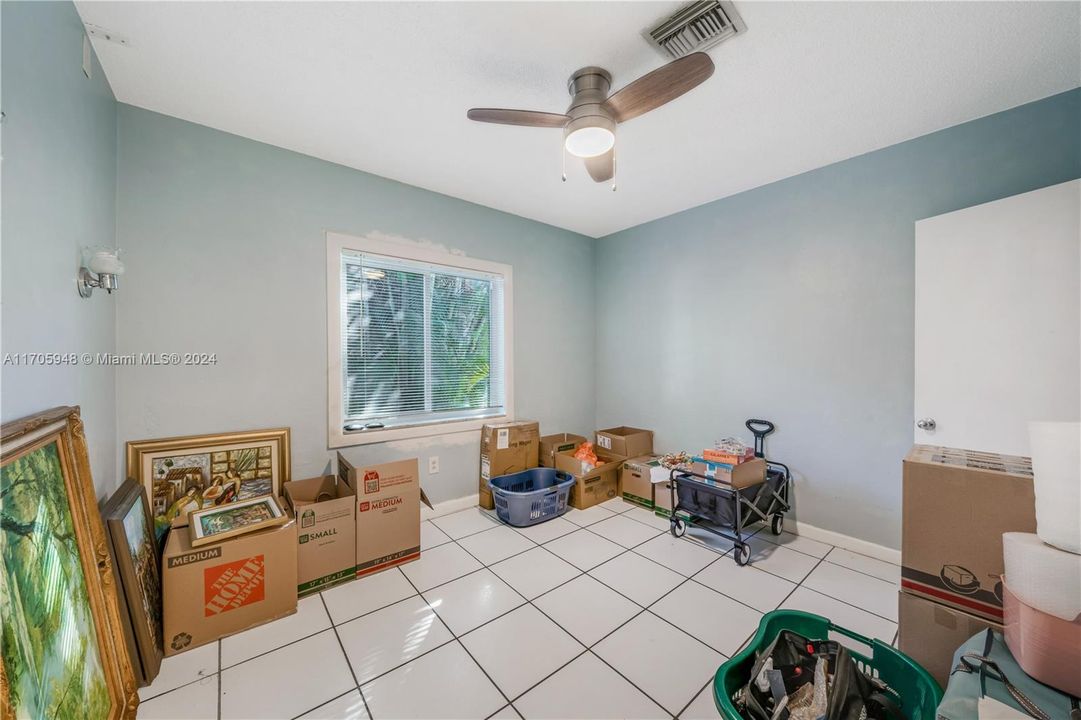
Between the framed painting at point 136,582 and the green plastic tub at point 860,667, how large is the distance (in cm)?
205

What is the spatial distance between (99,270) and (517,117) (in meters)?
1.72

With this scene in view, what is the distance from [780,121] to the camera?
216 centimetres

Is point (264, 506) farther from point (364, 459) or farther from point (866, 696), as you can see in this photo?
point (866, 696)

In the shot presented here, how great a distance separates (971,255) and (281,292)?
383 cm

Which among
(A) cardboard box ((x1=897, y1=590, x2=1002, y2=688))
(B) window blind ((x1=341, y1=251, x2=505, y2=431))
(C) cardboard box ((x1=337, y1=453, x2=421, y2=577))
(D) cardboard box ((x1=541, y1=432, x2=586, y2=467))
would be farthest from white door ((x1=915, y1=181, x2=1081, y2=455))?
(C) cardboard box ((x1=337, y1=453, x2=421, y2=577))

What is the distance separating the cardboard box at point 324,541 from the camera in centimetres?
209

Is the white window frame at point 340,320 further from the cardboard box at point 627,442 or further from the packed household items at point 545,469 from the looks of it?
the cardboard box at point 627,442

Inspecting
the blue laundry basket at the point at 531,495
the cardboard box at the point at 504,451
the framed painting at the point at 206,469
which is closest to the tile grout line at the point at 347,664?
the framed painting at the point at 206,469

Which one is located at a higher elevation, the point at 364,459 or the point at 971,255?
the point at 971,255

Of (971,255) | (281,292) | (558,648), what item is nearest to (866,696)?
(558,648)

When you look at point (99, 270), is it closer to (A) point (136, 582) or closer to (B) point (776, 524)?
(A) point (136, 582)

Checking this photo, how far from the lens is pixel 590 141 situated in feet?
5.71

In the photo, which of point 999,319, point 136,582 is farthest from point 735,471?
point 136,582

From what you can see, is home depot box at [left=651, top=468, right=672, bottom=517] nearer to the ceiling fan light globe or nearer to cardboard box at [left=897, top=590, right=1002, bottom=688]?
cardboard box at [left=897, top=590, right=1002, bottom=688]
